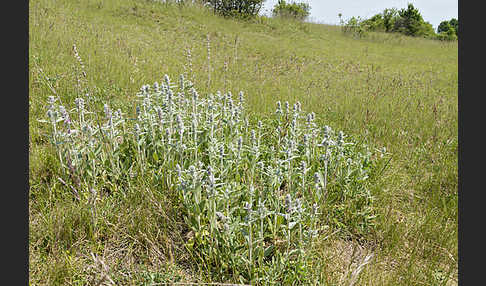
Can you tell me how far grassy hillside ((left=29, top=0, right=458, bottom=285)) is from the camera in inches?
82.7

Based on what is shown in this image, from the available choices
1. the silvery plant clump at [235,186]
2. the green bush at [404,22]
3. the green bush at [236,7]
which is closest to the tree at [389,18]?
the green bush at [404,22]

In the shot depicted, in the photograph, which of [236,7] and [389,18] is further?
[389,18]

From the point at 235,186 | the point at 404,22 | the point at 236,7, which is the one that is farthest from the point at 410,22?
the point at 235,186

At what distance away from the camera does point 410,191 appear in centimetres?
327

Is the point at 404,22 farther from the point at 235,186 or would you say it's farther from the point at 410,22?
the point at 235,186

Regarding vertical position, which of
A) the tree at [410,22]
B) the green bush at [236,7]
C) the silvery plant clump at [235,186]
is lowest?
the silvery plant clump at [235,186]

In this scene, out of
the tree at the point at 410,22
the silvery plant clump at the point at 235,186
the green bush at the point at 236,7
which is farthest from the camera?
the tree at the point at 410,22

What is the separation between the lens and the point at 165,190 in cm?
272

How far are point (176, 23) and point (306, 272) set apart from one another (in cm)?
1362

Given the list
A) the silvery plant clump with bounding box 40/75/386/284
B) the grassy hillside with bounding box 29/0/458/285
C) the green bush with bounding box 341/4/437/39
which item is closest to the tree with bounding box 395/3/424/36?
the green bush with bounding box 341/4/437/39

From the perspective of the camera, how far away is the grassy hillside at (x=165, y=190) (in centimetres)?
210

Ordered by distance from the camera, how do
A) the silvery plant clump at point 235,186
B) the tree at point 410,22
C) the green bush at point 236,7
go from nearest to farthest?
the silvery plant clump at point 235,186 → the green bush at point 236,7 → the tree at point 410,22

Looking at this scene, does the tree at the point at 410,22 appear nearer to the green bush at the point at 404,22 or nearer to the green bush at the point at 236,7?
the green bush at the point at 404,22

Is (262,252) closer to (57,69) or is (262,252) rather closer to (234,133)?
(234,133)
